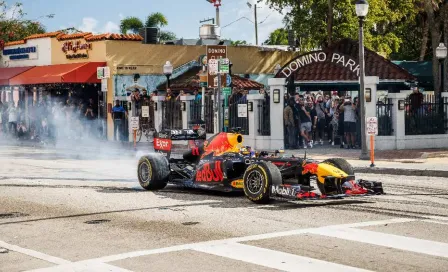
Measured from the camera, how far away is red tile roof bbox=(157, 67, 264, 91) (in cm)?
4274

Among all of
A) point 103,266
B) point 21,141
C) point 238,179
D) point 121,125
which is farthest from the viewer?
point 21,141

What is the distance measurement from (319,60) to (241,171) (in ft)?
55.8

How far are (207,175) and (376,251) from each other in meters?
5.83

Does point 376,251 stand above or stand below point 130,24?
below

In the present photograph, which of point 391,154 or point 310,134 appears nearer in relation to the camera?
point 391,154

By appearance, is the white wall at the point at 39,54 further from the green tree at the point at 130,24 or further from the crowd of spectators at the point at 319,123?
the green tree at the point at 130,24

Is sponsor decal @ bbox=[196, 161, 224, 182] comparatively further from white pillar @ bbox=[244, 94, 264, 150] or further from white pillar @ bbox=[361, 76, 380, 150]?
white pillar @ bbox=[244, 94, 264, 150]

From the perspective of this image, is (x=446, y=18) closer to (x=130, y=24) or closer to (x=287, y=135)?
(x=287, y=135)

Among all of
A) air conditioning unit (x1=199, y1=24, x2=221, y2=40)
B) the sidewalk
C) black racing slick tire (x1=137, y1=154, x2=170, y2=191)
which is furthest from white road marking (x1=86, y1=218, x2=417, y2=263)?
air conditioning unit (x1=199, y1=24, x2=221, y2=40)

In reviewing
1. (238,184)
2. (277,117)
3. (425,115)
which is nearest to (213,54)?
(277,117)

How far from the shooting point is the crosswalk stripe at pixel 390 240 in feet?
32.6

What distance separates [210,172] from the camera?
1528cm

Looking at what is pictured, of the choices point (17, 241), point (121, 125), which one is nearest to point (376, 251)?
point (17, 241)

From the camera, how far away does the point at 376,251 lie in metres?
9.91
